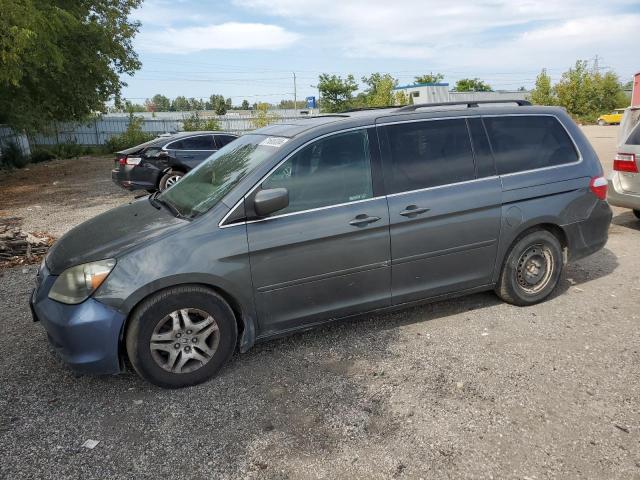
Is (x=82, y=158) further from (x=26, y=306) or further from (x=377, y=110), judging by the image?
(x=377, y=110)

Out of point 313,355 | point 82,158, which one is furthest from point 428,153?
point 82,158

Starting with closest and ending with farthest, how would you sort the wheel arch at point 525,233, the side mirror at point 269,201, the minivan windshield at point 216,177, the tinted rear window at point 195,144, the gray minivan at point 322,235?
1. the gray minivan at point 322,235
2. the side mirror at point 269,201
3. the minivan windshield at point 216,177
4. the wheel arch at point 525,233
5. the tinted rear window at point 195,144

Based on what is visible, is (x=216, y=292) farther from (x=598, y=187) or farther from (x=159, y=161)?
(x=159, y=161)

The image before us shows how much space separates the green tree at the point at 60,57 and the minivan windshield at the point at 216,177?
748 centimetres

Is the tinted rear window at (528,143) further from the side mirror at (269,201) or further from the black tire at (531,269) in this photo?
the side mirror at (269,201)

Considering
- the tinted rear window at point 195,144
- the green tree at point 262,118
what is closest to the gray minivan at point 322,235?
the tinted rear window at point 195,144

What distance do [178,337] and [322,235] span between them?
1.21 metres

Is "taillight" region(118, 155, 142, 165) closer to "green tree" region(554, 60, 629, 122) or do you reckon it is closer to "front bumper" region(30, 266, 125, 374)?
"front bumper" region(30, 266, 125, 374)

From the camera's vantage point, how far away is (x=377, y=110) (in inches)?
174

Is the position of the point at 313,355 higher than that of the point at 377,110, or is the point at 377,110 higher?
the point at 377,110

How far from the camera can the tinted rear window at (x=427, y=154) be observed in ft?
12.7

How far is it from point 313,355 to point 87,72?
15521mm

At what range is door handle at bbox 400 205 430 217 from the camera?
3.81m

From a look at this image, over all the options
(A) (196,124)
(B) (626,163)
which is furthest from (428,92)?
(B) (626,163)
